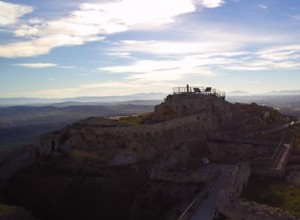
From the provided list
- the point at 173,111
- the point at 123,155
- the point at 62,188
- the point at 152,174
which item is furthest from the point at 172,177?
the point at 173,111

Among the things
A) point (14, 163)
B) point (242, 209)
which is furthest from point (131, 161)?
point (242, 209)

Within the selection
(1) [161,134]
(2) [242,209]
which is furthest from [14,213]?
(2) [242,209]

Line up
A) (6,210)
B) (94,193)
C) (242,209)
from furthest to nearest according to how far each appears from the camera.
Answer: (94,193) → (6,210) → (242,209)

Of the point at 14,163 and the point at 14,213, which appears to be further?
the point at 14,163

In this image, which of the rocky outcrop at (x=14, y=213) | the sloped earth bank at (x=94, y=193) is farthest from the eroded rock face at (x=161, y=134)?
the rocky outcrop at (x=14, y=213)

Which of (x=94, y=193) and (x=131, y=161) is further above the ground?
(x=131, y=161)

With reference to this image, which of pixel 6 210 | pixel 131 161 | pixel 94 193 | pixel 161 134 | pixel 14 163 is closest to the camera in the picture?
pixel 6 210

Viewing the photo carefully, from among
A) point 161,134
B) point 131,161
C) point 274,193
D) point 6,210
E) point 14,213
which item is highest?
point 161,134

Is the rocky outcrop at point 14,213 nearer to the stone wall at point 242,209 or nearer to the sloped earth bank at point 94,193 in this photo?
the sloped earth bank at point 94,193

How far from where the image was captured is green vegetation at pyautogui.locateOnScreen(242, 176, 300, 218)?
29.8m

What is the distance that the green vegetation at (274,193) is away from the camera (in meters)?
29.8

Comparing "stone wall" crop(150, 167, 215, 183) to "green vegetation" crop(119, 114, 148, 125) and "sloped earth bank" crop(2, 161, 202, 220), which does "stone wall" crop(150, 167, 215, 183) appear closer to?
"sloped earth bank" crop(2, 161, 202, 220)

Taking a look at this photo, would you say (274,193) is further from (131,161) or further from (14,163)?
(14,163)

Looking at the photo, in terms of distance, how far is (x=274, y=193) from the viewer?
3312cm
